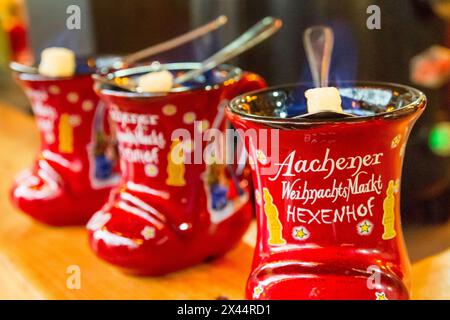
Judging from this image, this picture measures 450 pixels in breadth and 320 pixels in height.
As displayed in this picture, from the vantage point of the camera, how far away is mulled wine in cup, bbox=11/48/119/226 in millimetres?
728

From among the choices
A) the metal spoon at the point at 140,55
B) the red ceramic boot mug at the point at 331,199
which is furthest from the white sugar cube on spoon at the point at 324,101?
the metal spoon at the point at 140,55

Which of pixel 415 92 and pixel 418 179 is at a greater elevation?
pixel 415 92

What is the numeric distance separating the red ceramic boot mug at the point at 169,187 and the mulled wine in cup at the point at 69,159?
0.38 feet

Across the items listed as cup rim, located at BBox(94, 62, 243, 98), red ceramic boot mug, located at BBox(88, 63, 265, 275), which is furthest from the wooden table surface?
cup rim, located at BBox(94, 62, 243, 98)

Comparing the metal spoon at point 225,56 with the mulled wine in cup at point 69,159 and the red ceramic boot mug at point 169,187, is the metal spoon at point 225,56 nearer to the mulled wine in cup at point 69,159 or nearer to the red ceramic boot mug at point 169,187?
the red ceramic boot mug at point 169,187

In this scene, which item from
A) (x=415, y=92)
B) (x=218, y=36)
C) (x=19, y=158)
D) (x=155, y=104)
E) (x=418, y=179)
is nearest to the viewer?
(x=415, y=92)

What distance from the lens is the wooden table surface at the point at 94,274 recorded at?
0.58 metres

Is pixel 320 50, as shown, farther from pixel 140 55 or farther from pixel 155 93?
pixel 140 55

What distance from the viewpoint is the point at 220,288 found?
0.59 meters

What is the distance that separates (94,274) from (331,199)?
304 millimetres

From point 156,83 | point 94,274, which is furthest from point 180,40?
point 94,274

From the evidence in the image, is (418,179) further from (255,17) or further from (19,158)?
(19,158)
